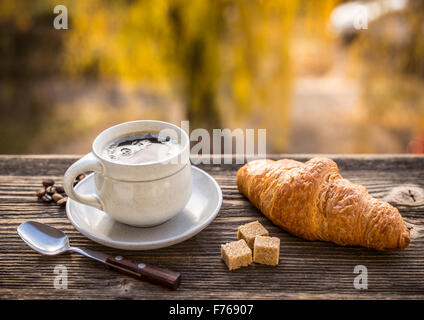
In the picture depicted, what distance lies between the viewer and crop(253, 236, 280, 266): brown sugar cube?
0.93 metres

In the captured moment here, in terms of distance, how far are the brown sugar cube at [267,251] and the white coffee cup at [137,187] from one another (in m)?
0.22

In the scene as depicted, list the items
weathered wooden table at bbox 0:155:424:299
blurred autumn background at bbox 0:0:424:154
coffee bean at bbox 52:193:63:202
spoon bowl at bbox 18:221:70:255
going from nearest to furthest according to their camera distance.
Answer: weathered wooden table at bbox 0:155:424:299 → spoon bowl at bbox 18:221:70:255 → coffee bean at bbox 52:193:63:202 → blurred autumn background at bbox 0:0:424:154

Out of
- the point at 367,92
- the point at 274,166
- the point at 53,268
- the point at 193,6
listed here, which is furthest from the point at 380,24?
the point at 53,268

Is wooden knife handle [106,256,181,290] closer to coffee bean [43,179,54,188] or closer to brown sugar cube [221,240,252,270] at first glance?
brown sugar cube [221,240,252,270]

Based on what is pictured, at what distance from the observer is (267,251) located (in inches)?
36.8

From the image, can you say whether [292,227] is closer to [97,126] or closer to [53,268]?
[53,268]

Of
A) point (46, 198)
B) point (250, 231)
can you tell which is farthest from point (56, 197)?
point (250, 231)

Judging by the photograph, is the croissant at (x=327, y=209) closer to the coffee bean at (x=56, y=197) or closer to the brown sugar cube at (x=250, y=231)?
the brown sugar cube at (x=250, y=231)

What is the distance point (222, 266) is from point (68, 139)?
12.9 ft

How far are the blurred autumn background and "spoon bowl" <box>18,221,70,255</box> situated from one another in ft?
6.64

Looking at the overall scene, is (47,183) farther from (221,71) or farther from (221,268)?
(221,71)

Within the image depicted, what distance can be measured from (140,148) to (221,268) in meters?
0.36

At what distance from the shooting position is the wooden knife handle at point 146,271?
87 cm

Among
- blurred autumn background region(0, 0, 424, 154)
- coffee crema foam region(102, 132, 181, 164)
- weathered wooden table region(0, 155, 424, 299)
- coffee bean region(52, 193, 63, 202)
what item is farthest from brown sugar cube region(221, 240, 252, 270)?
blurred autumn background region(0, 0, 424, 154)
